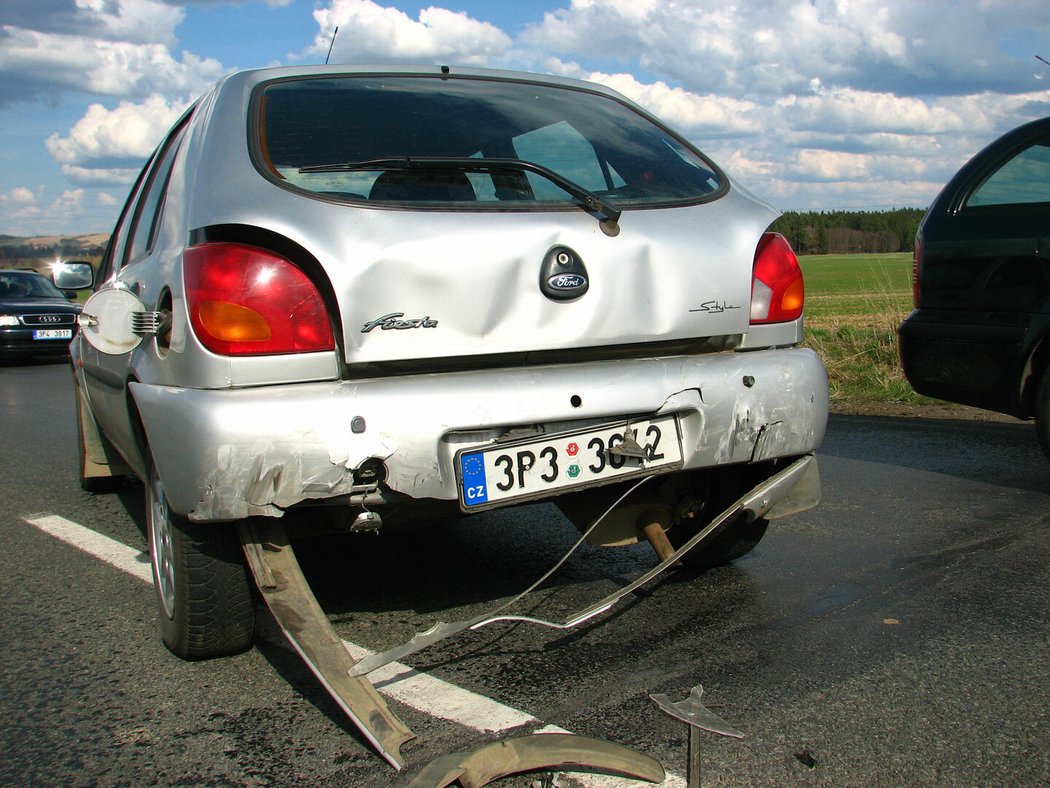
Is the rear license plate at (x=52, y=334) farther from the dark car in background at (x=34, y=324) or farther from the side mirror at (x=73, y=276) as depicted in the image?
the side mirror at (x=73, y=276)

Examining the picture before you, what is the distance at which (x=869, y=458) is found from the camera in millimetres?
6117

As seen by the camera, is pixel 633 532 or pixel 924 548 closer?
pixel 633 532

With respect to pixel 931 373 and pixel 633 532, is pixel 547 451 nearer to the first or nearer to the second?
pixel 633 532

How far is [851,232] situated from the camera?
256 ft

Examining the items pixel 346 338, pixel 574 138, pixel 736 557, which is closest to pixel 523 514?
pixel 736 557

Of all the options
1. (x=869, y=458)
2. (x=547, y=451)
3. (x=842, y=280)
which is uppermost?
(x=547, y=451)

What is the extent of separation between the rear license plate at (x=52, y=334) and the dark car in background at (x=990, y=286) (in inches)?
564

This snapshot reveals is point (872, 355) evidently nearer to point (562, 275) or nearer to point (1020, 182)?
point (1020, 182)

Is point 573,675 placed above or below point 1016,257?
below

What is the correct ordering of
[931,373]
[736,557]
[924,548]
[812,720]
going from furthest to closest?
1. [931,373]
2. [924,548]
3. [736,557]
4. [812,720]

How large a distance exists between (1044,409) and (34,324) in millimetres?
15231

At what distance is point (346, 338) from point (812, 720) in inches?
58.8

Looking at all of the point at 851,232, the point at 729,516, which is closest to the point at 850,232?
the point at 851,232

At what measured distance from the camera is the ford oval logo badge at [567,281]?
285 cm
